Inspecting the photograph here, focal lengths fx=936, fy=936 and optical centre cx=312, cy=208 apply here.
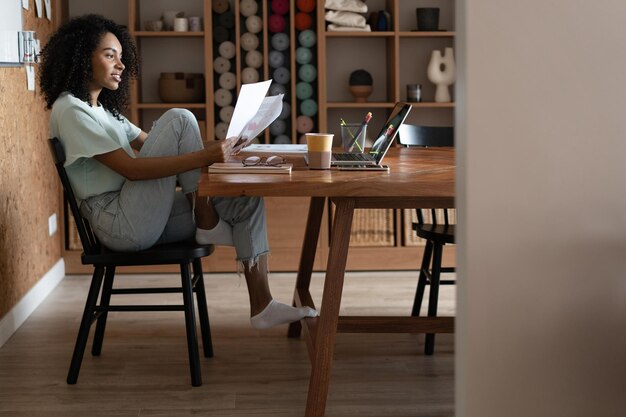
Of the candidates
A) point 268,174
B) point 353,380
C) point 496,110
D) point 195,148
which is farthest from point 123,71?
point 496,110

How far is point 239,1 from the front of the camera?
199 inches

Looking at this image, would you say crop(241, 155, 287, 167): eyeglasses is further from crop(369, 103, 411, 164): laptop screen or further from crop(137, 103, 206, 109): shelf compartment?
crop(137, 103, 206, 109): shelf compartment

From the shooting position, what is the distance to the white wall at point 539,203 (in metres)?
1.67

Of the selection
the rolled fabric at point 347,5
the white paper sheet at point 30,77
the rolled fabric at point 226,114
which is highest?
the rolled fabric at point 347,5

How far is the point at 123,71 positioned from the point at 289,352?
1.24 meters

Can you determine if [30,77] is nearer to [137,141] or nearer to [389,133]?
[137,141]

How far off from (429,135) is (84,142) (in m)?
1.57

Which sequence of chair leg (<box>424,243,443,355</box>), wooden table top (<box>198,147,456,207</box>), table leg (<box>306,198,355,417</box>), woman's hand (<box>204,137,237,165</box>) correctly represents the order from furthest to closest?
chair leg (<box>424,243,443,355</box>)
woman's hand (<box>204,137,237,165</box>)
table leg (<box>306,198,355,417</box>)
wooden table top (<box>198,147,456,207</box>)

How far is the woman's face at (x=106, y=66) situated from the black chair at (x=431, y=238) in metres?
1.14

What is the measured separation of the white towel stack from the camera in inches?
197

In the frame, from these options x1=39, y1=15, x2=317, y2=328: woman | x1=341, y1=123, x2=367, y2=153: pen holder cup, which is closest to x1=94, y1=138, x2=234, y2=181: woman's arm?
x1=39, y1=15, x2=317, y2=328: woman

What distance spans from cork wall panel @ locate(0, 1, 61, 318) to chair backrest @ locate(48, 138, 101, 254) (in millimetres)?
654

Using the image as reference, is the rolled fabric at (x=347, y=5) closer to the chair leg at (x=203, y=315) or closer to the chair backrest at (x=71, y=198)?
the chair leg at (x=203, y=315)

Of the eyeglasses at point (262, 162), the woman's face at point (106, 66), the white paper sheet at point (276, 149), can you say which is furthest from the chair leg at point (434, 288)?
the woman's face at point (106, 66)
